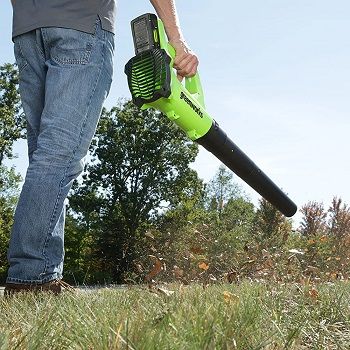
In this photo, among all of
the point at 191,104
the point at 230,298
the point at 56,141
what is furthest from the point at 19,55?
the point at 230,298

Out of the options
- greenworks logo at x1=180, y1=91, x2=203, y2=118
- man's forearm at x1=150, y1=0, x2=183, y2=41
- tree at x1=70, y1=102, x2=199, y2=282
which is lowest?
greenworks logo at x1=180, y1=91, x2=203, y2=118

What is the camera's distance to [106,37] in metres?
3.02

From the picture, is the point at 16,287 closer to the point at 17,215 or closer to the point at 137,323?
the point at 17,215

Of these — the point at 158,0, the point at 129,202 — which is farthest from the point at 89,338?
the point at 129,202

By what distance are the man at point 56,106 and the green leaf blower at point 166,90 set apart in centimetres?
12

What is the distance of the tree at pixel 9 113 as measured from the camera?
30156mm

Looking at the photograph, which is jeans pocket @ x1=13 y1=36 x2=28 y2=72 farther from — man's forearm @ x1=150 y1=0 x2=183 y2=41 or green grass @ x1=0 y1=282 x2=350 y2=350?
green grass @ x1=0 y1=282 x2=350 y2=350

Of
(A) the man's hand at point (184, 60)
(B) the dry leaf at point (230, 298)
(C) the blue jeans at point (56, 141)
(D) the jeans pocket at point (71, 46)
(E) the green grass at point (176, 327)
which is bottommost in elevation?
(E) the green grass at point (176, 327)

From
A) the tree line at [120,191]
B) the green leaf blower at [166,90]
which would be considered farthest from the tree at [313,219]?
the green leaf blower at [166,90]

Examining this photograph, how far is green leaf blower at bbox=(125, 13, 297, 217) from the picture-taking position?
9.83ft

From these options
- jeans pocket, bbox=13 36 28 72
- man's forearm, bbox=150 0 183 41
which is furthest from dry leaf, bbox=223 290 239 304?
jeans pocket, bbox=13 36 28 72

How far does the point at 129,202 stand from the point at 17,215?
30.2 meters

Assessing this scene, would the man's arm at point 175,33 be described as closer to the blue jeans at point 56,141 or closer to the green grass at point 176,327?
the blue jeans at point 56,141

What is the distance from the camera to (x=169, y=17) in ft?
10.3
